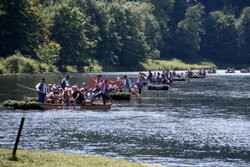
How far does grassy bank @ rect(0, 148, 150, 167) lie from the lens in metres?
18.0

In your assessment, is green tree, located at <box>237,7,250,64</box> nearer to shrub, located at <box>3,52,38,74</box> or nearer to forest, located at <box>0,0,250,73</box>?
forest, located at <box>0,0,250,73</box>

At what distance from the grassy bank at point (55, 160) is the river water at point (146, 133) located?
1.86m

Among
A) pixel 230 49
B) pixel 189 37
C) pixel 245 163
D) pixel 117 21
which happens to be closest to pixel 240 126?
pixel 245 163

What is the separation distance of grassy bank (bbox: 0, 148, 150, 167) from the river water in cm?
186

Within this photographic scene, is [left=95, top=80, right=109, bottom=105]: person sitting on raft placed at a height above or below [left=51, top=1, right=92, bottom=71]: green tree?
below

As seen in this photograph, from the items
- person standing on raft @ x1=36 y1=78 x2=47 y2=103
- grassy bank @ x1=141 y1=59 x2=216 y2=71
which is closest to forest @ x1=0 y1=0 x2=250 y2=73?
grassy bank @ x1=141 y1=59 x2=216 y2=71

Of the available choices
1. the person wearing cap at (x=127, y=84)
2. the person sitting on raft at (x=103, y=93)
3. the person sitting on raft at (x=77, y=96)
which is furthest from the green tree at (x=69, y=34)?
the person sitting on raft at (x=77, y=96)

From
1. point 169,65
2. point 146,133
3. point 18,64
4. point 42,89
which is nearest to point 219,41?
point 169,65

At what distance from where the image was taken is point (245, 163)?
2022 cm

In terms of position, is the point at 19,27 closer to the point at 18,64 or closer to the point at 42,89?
the point at 18,64

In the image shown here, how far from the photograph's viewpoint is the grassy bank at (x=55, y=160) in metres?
18.0

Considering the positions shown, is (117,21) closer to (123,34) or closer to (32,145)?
(123,34)

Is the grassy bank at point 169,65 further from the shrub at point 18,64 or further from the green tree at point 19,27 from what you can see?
the shrub at point 18,64

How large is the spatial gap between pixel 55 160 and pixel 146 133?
356 inches
